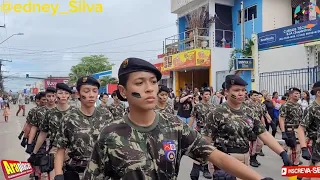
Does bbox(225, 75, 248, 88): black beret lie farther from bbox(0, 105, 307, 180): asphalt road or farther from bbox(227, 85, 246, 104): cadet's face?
bbox(0, 105, 307, 180): asphalt road

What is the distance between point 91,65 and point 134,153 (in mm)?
62500

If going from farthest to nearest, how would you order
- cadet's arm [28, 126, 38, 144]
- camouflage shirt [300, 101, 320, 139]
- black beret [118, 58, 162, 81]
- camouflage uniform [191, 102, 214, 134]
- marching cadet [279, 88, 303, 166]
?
camouflage uniform [191, 102, 214, 134], marching cadet [279, 88, 303, 166], cadet's arm [28, 126, 38, 144], camouflage shirt [300, 101, 320, 139], black beret [118, 58, 162, 81]

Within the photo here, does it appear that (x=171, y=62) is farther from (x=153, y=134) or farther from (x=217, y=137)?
(x=153, y=134)

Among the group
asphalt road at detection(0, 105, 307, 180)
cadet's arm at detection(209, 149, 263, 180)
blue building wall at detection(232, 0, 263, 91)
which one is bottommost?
asphalt road at detection(0, 105, 307, 180)

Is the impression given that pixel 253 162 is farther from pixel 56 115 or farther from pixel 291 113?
pixel 56 115

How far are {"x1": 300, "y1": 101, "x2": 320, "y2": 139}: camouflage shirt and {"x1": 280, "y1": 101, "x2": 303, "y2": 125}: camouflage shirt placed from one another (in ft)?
8.60

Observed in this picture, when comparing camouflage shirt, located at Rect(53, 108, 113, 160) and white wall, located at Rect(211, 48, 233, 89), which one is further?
white wall, located at Rect(211, 48, 233, 89)

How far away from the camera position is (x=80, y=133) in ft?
12.4

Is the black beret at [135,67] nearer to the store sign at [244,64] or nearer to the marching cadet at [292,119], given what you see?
the marching cadet at [292,119]

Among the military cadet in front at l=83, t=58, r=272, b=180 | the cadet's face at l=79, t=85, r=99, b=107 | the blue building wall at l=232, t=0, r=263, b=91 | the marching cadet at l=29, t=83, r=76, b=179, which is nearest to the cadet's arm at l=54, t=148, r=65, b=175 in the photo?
the cadet's face at l=79, t=85, r=99, b=107

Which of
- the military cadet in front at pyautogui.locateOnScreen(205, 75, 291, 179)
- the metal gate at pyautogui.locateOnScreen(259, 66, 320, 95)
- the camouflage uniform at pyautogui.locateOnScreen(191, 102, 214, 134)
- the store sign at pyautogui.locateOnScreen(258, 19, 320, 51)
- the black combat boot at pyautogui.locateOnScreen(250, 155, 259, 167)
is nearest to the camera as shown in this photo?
the military cadet in front at pyautogui.locateOnScreen(205, 75, 291, 179)

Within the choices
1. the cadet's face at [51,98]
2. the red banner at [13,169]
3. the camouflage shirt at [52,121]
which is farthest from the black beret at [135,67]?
the cadet's face at [51,98]

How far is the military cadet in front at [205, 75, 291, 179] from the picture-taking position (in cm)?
436

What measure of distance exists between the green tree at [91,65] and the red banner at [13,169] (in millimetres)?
59360
